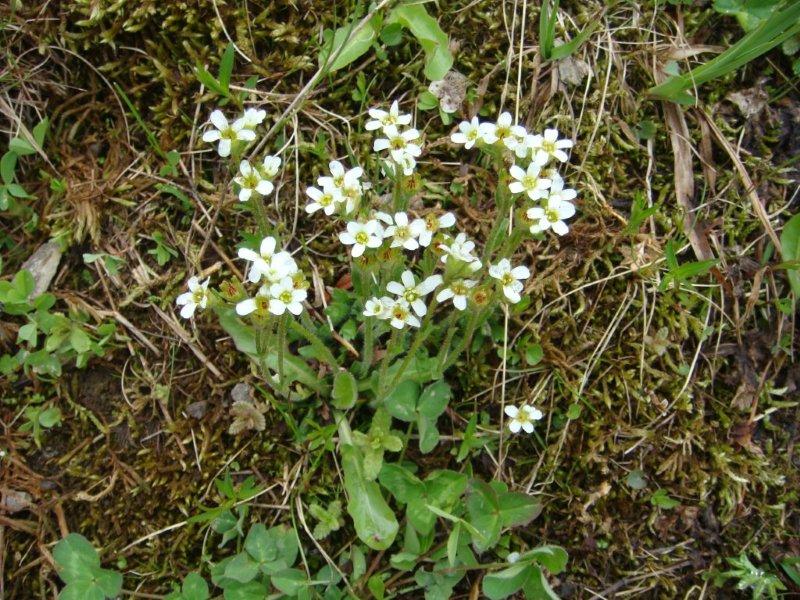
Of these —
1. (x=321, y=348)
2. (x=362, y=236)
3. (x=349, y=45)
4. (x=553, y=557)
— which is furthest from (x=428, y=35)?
(x=553, y=557)

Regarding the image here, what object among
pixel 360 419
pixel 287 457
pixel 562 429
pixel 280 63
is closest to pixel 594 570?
pixel 562 429

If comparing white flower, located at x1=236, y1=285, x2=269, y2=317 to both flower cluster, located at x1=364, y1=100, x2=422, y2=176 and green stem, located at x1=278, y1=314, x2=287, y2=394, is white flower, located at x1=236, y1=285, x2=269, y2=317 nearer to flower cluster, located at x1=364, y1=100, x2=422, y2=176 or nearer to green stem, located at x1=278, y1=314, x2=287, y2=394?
green stem, located at x1=278, y1=314, x2=287, y2=394

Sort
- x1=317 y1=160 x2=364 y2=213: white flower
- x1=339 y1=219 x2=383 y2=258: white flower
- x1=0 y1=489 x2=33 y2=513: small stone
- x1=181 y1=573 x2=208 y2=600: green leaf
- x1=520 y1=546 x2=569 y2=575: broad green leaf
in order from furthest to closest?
x1=0 y1=489 x2=33 y2=513: small stone < x1=181 y1=573 x2=208 y2=600: green leaf < x1=520 y1=546 x2=569 y2=575: broad green leaf < x1=317 y1=160 x2=364 y2=213: white flower < x1=339 y1=219 x2=383 y2=258: white flower

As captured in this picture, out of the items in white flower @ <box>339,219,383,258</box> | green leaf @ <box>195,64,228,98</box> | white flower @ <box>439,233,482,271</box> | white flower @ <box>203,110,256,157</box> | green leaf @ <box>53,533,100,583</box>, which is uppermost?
green leaf @ <box>195,64,228,98</box>

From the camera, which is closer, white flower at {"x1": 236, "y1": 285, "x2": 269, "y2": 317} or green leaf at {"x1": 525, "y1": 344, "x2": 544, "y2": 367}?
white flower at {"x1": 236, "y1": 285, "x2": 269, "y2": 317}

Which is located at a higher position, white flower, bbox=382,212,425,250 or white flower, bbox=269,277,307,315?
white flower, bbox=269,277,307,315

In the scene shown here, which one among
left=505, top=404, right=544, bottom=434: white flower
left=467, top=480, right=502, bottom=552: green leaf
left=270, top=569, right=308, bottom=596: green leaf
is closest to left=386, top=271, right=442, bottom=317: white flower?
left=505, top=404, right=544, bottom=434: white flower

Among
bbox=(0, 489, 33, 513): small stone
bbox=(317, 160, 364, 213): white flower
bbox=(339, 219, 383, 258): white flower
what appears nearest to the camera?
bbox=(339, 219, 383, 258): white flower
